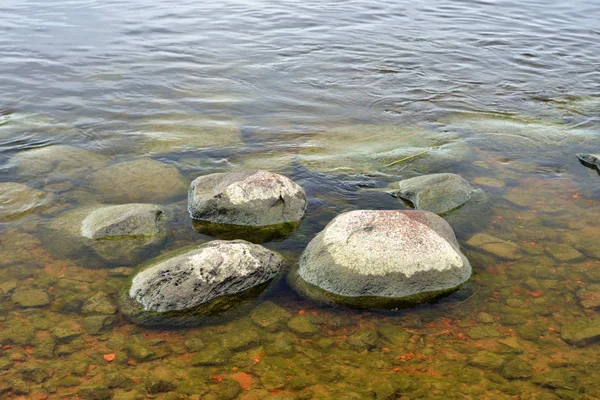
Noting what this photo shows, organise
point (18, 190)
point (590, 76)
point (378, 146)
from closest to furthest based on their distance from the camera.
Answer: point (18, 190) < point (378, 146) < point (590, 76)

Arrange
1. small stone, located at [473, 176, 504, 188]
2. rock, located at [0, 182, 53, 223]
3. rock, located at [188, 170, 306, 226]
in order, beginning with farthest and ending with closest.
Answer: small stone, located at [473, 176, 504, 188] → rock, located at [0, 182, 53, 223] → rock, located at [188, 170, 306, 226]

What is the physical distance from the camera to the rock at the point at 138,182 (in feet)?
20.9

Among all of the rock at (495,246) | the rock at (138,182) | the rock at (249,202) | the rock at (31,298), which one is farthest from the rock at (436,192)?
the rock at (31,298)

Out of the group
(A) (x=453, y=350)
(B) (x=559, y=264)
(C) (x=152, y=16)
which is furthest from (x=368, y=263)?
(C) (x=152, y=16)

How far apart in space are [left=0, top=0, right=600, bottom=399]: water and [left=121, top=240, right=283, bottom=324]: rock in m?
0.19

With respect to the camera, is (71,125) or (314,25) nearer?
(71,125)

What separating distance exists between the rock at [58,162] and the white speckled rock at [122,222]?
139 centimetres

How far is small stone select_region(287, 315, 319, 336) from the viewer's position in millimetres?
4465

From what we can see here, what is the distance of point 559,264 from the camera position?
17.5 feet

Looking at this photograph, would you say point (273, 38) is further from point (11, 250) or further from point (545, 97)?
point (11, 250)

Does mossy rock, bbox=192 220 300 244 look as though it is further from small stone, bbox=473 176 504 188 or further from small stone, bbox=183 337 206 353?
small stone, bbox=473 176 504 188

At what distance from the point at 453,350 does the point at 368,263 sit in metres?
0.93

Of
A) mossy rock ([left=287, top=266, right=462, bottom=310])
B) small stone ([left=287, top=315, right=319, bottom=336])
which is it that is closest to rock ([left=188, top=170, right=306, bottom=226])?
mossy rock ([left=287, top=266, right=462, bottom=310])

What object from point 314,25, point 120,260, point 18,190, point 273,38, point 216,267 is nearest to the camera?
point 216,267
